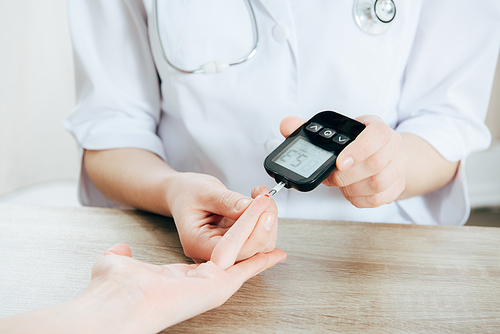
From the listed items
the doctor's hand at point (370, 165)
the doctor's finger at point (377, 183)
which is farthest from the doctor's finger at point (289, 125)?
the doctor's finger at point (377, 183)

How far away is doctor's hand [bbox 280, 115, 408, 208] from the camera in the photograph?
45 centimetres

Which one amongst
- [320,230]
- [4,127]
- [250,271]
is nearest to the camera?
[250,271]

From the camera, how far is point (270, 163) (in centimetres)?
47

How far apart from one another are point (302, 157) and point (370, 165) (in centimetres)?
8

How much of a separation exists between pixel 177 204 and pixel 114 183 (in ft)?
0.62

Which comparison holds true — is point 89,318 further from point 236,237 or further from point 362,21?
point 362,21

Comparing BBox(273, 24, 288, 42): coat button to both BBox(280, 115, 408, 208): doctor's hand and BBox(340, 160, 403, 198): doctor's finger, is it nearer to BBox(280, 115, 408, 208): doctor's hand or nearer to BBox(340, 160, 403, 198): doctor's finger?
BBox(280, 115, 408, 208): doctor's hand

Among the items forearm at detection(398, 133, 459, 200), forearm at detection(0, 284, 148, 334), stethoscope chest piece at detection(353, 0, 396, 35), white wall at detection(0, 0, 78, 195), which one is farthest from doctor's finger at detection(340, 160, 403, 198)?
white wall at detection(0, 0, 78, 195)

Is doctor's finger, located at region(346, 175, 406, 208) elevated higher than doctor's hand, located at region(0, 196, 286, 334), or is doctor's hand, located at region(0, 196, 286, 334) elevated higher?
doctor's hand, located at region(0, 196, 286, 334)

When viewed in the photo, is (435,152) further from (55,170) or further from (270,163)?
(55,170)

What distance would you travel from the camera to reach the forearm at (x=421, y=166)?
0.61m

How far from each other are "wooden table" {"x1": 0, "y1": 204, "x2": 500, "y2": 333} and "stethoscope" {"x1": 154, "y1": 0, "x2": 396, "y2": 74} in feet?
0.77

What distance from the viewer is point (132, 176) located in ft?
1.94

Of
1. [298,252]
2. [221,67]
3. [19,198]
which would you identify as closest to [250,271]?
[298,252]
